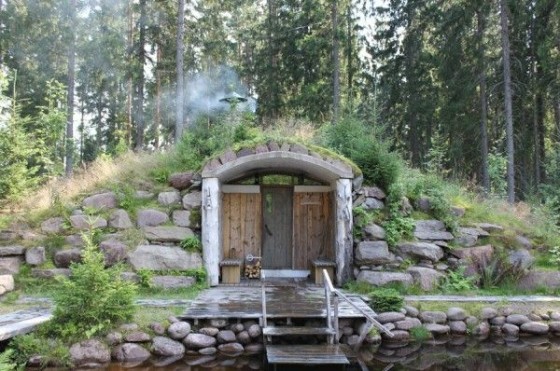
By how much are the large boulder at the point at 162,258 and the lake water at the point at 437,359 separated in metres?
3.02

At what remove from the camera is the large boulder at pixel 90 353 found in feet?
22.5

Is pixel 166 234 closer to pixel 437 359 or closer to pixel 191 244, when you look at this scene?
pixel 191 244

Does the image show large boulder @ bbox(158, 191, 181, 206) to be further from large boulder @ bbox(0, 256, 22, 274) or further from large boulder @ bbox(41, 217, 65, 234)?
large boulder @ bbox(0, 256, 22, 274)

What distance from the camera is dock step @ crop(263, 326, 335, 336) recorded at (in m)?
7.25

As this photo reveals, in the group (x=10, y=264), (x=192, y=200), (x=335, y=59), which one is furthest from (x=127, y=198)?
(x=335, y=59)

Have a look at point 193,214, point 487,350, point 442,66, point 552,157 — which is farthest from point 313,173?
point 442,66

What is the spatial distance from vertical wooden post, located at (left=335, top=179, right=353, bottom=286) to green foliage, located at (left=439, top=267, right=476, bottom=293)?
1909 millimetres

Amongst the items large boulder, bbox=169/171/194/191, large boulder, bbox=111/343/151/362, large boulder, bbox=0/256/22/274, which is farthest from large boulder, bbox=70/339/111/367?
large boulder, bbox=169/171/194/191

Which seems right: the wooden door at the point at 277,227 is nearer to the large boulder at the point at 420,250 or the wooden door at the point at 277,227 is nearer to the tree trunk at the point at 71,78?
the large boulder at the point at 420,250

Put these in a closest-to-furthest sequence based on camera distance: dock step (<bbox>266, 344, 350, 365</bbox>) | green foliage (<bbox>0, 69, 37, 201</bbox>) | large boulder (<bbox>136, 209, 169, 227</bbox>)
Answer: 1. dock step (<bbox>266, 344, 350, 365</bbox>)
2. large boulder (<bbox>136, 209, 169, 227</bbox>)
3. green foliage (<bbox>0, 69, 37, 201</bbox>)

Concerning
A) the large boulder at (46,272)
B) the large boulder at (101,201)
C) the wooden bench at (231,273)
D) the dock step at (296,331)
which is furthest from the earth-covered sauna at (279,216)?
the dock step at (296,331)

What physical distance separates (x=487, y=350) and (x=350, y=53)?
18450 millimetres

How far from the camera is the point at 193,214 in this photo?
10836 mm

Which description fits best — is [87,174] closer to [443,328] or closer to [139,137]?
[443,328]
